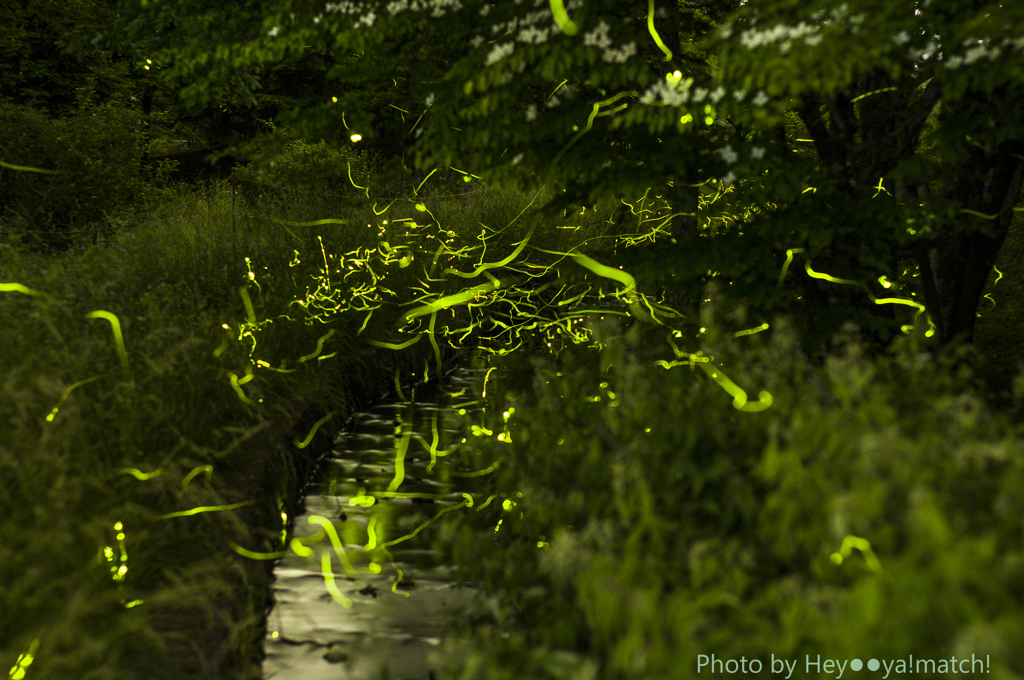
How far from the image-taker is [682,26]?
27.6 ft

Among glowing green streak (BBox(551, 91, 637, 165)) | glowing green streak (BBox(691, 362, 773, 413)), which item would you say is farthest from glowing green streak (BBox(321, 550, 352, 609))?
glowing green streak (BBox(551, 91, 637, 165))

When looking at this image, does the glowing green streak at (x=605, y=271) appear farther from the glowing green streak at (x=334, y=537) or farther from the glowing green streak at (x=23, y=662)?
the glowing green streak at (x=23, y=662)

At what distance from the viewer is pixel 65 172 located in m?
14.3

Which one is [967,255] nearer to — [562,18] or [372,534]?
[562,18]

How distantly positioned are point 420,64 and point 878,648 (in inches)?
292

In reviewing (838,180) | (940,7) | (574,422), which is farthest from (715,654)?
(838,180)

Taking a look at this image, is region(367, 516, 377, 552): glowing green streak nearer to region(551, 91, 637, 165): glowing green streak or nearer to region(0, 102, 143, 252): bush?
region(551, 91, 637, 165): glowing green streak

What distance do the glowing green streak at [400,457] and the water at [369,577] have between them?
0.02 metres

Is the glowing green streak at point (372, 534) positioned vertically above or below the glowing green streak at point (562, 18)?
below

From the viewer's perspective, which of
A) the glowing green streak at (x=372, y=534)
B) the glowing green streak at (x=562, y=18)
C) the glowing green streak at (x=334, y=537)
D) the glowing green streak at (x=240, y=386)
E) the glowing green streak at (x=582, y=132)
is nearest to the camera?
the glowing green streak at (x=334, y=537)

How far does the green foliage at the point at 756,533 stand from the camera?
99.2 inches

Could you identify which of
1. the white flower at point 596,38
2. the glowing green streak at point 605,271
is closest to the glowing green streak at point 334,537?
the glowing green streak at point 605,271

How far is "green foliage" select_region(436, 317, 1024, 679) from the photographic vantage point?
99.2 inches

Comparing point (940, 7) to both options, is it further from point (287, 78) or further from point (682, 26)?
point (287, 78)
